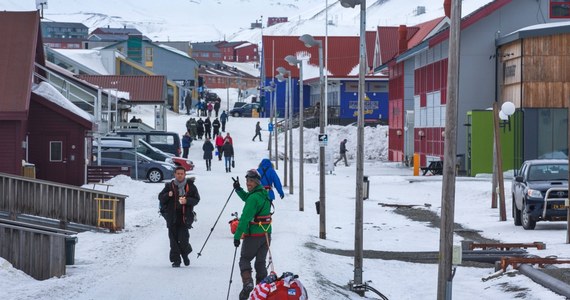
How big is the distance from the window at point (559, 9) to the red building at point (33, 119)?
76.8 feet

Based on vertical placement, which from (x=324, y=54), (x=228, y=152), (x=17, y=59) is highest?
(x=324, y=54)

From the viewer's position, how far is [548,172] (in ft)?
88.3

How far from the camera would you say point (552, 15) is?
168ft

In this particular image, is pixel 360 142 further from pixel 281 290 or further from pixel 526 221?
pixel 526 221

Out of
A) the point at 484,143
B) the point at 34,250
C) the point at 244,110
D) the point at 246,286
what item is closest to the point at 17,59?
the point at 34,250

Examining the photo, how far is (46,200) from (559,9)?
1345 inches

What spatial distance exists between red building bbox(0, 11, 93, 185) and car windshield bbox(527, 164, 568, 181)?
15629 millimetres

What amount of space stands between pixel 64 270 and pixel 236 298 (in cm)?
356

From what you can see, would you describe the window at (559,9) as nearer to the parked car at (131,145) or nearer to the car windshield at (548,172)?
the parked car at (131,145)

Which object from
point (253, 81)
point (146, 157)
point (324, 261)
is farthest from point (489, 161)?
point (253, 81)

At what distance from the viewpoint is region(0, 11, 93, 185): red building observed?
1344 inches

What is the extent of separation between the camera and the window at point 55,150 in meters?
38.9

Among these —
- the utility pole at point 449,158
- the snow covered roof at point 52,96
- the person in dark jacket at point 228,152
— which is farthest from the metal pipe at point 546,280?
the person in dark jacket at point 228,152

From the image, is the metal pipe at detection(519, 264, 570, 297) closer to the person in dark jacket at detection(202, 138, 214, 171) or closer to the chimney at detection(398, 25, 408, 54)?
the person in dark jacket at detection(202, 138, 214, 171)
